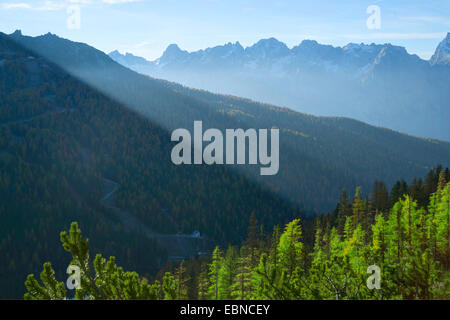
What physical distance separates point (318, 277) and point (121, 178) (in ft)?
591

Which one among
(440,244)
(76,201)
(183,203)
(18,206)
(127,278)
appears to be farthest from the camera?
(183,203)

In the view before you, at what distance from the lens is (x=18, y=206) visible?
14675 centimetres

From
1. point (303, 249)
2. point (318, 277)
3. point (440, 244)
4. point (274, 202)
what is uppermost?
point (318, 277)

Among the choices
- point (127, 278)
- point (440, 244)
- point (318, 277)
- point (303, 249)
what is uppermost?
point (127, 278)

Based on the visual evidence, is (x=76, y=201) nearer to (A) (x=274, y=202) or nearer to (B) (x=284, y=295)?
(A) (x=274, y=202)

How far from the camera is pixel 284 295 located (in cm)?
1888
